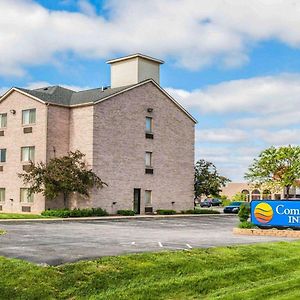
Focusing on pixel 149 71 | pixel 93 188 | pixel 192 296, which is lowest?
pixel 192 296

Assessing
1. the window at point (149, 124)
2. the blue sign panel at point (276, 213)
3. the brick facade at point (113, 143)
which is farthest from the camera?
the window at point (149, 124)

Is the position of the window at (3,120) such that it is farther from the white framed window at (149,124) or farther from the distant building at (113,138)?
the white framed window at (149,124)

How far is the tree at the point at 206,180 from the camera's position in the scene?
51781mm

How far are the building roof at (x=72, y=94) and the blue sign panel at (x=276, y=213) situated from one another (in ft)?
63.0

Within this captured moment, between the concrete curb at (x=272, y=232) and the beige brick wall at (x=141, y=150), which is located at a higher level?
the beige brick wall at (x=141, y=150)

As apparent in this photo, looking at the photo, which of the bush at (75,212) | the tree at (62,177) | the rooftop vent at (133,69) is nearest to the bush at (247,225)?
the bush at (75,212)

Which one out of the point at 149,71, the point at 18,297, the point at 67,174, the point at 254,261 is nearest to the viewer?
the point at 18,297

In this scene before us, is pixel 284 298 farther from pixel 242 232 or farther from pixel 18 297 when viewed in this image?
pixel 242 232

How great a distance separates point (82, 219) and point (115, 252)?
66.9 ft

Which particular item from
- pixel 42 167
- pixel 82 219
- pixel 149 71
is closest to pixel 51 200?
pixel 42 167

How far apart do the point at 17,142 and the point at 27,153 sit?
156 cm

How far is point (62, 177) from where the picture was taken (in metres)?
37.3

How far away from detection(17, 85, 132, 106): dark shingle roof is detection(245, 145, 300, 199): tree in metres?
19.0

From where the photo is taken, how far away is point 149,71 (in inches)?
1827
